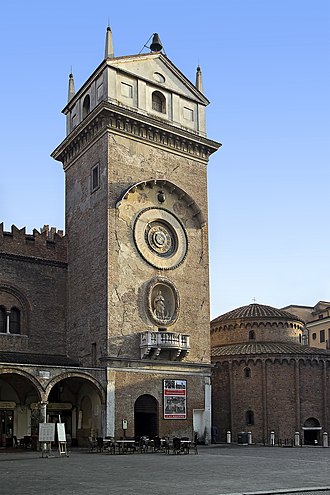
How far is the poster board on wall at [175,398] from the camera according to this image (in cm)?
3881

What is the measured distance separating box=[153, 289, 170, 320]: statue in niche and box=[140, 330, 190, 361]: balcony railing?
1068 mm

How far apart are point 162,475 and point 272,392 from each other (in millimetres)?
27039

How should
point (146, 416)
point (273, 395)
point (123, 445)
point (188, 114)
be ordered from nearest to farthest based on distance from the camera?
1. point (123, 445)
2. point (146, 416)
3. point (188, 114)
4. point (273, 395)

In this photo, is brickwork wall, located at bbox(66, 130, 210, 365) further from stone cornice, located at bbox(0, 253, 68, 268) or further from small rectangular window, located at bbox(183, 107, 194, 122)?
small rectangular window, located at bbox(183, 107, 194, 122)

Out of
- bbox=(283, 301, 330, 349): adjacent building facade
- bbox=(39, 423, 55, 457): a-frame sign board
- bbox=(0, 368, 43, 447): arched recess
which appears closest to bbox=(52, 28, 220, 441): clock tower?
bbox=(0, 368, 43, 447): arched recess

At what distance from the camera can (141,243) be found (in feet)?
132

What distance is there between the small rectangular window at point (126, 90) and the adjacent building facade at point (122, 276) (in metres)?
0.08

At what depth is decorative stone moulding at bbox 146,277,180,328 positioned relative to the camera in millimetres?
39531

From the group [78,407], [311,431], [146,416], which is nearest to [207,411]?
[146,416]

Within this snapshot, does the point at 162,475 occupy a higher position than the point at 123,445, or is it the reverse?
the point at 162,475

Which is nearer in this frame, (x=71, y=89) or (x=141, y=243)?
(x=141, y=243)

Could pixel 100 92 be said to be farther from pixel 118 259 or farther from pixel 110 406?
pixel 110 406

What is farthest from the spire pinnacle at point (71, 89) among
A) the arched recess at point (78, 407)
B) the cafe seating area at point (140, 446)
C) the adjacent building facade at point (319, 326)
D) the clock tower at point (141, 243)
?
the adjacent building facade at point (319, 326)

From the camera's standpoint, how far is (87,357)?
128 feet
